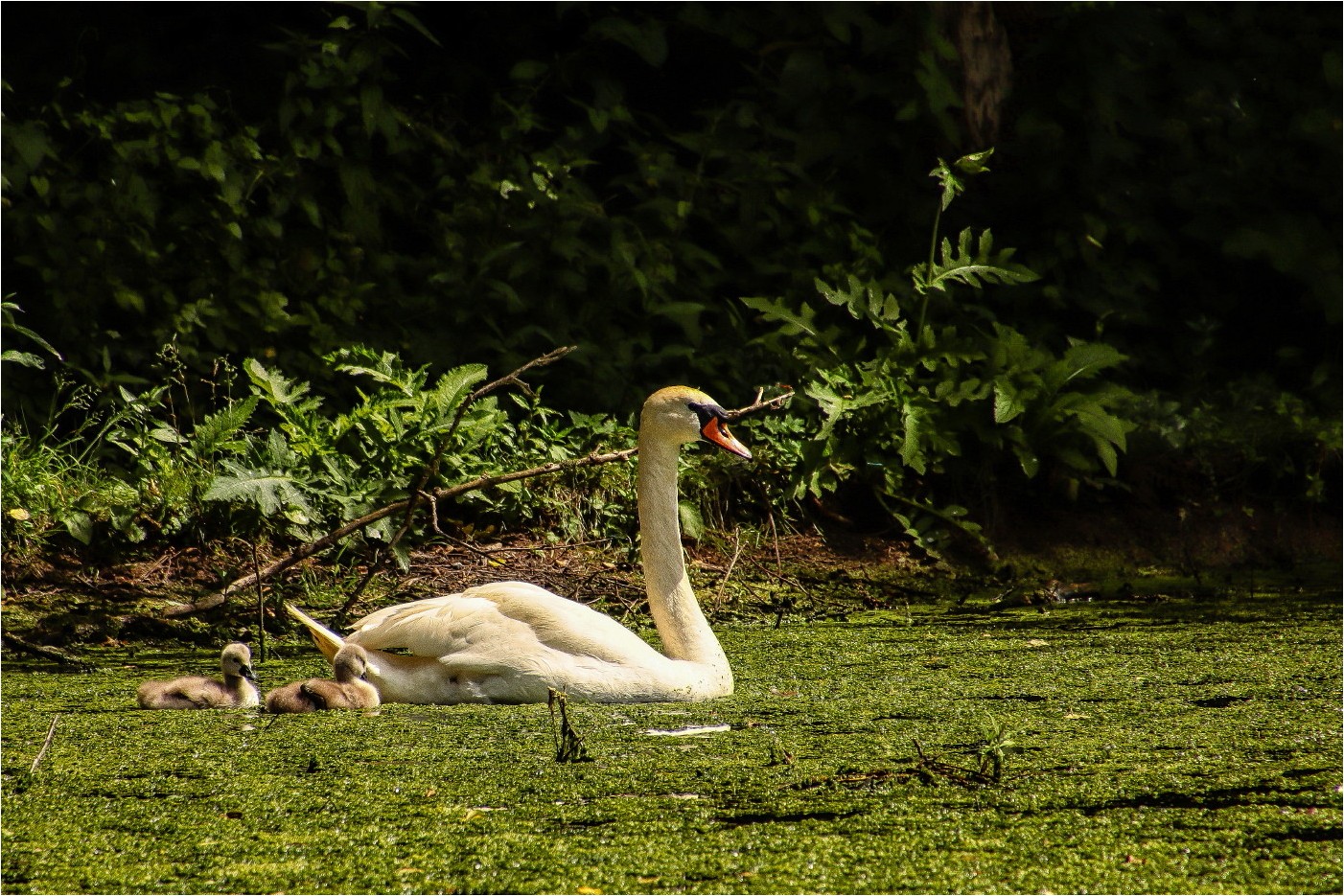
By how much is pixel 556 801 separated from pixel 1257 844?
1264 mm

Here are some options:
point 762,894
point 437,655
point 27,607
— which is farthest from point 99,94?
point 762,894

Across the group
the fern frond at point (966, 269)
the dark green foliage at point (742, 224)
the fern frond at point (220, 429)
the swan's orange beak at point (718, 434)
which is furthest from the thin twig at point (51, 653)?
the fern frond at point (966, 269)

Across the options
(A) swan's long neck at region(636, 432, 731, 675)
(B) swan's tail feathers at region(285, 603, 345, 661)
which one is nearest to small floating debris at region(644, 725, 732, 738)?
(A) swan's long neck at region(636, 432, 731, 675)

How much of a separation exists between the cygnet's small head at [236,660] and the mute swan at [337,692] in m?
0.10

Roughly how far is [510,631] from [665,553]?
56cm

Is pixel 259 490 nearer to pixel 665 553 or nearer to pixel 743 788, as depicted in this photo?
pixel 665 553

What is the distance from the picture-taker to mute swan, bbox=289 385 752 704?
3688 mm

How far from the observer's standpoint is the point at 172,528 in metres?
5.32

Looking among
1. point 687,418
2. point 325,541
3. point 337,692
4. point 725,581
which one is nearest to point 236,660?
point 337,692

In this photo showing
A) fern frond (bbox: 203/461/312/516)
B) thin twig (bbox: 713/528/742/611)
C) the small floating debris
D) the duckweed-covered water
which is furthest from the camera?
thin twig (bbox: 713/528/742/611)

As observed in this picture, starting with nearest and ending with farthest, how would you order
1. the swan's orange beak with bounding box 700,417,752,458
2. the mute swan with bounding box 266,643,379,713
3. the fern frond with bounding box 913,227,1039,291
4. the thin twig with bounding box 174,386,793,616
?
the mute swan with bounding box 266,643,379,713
the swan's orange beak with bounding box 700,417,752,458
the thin twig with bounding box 174,386,793,616
the fern frond with bounding box 913,227,1039,291

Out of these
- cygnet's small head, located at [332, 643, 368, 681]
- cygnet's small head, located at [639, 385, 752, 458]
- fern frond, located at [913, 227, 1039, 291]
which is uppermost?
fern frond, located at [913, 227, 1039, 291]

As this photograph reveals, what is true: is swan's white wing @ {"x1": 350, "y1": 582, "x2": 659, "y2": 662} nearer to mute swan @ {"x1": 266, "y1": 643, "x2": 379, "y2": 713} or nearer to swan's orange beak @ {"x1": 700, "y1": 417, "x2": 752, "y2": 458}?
mute swan @ {"x1": 266, "y1": 643, "x2": 379, "y2": 713}

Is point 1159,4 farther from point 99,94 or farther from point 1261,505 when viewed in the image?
point 99,94
